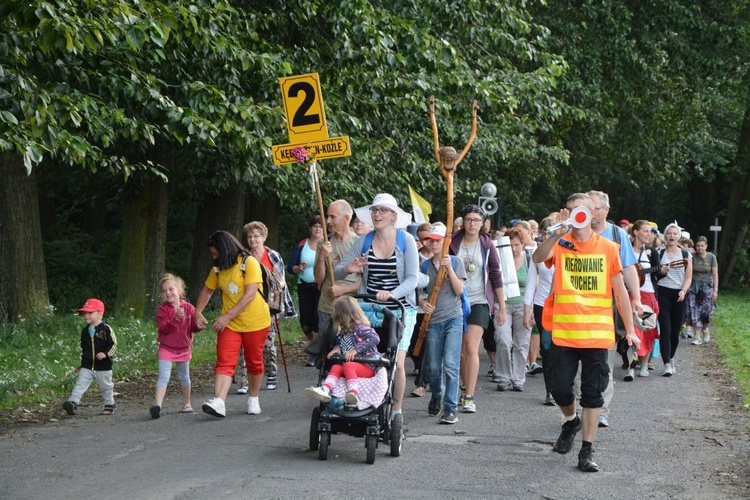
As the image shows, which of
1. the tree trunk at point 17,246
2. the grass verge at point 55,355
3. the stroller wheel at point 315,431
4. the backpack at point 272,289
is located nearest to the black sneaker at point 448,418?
the stroller wheel at point 315,431

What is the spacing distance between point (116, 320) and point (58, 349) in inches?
105

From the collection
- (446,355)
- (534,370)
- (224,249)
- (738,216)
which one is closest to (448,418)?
(446,355)

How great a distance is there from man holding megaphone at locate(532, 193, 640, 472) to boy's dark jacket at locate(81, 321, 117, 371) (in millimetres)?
4116

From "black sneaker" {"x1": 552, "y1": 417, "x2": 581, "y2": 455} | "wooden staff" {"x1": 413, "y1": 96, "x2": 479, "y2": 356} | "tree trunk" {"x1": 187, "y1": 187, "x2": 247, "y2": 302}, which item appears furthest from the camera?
"tree trunk" {"x1": 187, "y1": 187, "x2": 247, "y2": 302}

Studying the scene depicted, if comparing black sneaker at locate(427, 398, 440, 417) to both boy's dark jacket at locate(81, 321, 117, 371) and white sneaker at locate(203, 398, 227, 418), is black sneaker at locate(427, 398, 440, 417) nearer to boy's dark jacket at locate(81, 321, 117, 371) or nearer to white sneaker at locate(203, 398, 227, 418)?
white sneaker at locate(203, 398, 227, 418)

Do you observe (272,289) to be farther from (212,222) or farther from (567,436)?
(212,222)

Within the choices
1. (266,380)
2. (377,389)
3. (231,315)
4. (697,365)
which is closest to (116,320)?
(266,380)

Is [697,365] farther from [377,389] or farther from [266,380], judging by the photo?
[377,389]

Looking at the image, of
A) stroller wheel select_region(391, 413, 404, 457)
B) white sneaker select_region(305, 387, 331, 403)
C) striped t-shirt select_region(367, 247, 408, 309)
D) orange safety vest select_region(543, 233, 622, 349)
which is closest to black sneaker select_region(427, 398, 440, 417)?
striped t-shirt select_region(367, 247, 408, 309)

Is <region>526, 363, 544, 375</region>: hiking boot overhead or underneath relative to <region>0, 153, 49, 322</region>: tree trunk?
underneath

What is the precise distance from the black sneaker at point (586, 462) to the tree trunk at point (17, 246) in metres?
9.65

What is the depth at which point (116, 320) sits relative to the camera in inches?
648

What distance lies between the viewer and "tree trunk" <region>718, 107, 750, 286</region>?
131 ft

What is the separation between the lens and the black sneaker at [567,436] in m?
8.47
